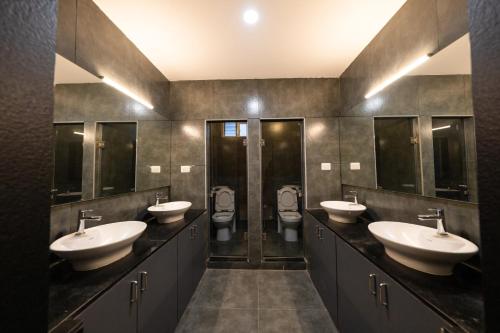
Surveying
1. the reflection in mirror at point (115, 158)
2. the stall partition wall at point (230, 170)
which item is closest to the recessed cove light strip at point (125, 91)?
the reflection in mirror at point (115, 158)

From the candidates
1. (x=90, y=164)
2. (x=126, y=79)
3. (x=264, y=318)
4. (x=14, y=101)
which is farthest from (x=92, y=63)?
(x=264, y=318)

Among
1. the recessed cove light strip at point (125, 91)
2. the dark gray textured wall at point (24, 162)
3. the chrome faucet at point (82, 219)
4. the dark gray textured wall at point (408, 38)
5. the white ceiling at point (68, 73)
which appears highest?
the dark gray textured wall at point (408, 38)

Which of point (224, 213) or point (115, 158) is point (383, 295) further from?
point (224, 213)

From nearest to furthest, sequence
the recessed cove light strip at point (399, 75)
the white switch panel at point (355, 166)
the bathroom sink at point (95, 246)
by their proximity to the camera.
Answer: the bathroom sink at point (95, 246) < the recessed cove light strip at point (399, 75) < the white switch panel at point (355, 166)

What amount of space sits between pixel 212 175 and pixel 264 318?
197 centimetres

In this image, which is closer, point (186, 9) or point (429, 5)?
point (429, 5)

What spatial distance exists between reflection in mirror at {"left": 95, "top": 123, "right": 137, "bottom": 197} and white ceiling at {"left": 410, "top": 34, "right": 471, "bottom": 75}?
2.53m

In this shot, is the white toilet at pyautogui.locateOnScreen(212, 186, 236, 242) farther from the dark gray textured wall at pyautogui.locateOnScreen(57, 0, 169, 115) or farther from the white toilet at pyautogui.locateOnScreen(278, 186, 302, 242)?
the dark gray textured wall at pyautogui.locateOnScreen(57, 0, 169, 115)

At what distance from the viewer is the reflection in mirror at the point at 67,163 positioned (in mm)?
1188

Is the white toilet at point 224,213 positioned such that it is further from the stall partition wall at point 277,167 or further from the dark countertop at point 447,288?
the dark countertop at point 447,288

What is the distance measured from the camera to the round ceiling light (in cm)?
160

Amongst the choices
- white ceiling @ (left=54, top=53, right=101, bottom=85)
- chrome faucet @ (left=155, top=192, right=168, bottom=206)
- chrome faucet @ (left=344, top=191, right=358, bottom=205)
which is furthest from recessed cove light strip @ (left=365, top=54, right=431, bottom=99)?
chrome faucet @ (left=155, top=192, right=168, bottom=206)

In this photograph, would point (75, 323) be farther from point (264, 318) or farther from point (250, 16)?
point (250, 16)

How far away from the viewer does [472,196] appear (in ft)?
3.47
